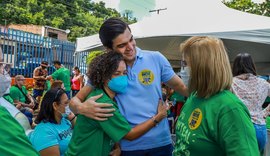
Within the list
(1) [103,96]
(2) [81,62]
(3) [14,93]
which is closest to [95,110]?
(1) [103,96]

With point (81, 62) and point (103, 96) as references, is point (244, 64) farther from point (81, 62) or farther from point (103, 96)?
point (81, 62)

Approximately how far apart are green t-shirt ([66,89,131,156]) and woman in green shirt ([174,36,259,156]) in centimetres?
38

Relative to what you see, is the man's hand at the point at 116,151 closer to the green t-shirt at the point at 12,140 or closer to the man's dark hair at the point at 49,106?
the green t-shirt at the point at 12,140

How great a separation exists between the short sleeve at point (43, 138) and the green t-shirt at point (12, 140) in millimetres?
1970

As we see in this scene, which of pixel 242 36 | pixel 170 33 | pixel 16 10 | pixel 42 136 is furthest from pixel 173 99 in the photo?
pixel 16 10

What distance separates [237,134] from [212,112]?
16 centimetres

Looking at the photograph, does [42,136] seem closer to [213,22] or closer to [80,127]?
[80,127]

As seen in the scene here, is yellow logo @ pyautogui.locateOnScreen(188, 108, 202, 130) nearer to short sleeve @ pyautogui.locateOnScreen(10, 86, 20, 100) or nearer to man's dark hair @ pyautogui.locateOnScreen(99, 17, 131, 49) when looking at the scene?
man's dark hair @ pyautogui.locateOnScreen(99, 17, 131, 49)

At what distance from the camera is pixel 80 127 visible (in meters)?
2.03

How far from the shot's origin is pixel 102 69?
2057 millimetres

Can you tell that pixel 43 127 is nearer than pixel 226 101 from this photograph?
No

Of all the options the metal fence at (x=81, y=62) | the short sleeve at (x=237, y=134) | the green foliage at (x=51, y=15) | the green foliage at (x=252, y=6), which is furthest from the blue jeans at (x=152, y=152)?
the green foliage at (x=51, y=15)

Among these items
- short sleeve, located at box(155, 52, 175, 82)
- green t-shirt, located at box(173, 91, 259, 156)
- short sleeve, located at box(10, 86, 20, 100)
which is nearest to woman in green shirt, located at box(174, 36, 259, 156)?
green t-shirt, located at box(173, 91, 259, 156)

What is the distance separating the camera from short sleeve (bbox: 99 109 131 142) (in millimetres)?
1957
